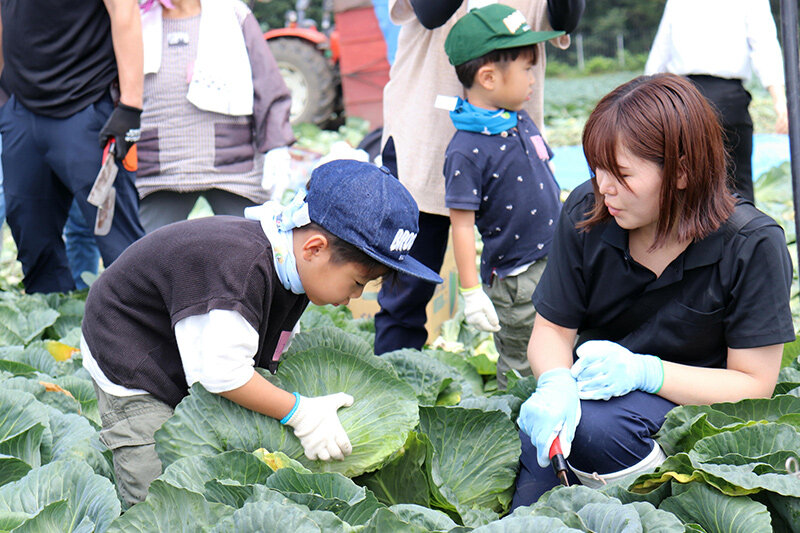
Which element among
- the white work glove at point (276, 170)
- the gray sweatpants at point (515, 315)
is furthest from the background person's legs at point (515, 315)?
the white work glove at point (276, 170)

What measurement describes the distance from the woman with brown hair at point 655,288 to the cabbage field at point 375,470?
89 millimetres

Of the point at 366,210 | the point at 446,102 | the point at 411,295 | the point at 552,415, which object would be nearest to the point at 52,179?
the point at 411,295

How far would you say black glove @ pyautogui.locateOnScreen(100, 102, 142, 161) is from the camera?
133 inches

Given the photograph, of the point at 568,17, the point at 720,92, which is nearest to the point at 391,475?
the point at 568,17

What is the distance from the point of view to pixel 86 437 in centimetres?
218

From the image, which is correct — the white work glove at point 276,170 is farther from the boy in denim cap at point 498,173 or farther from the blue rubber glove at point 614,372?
the blue rubber glove at point 614,372

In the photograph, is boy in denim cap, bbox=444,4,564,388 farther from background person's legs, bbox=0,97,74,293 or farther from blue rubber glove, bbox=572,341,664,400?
background person's legs, bbox=0,97,74,293

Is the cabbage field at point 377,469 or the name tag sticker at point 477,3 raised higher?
the name tag sticker at point 477,3

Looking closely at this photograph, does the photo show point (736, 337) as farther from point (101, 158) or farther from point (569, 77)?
point (569, 77)

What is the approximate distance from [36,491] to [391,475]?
778mm

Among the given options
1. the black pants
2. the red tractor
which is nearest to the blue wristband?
the black pants

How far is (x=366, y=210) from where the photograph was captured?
73.4 inches

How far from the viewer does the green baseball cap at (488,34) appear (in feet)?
9.21

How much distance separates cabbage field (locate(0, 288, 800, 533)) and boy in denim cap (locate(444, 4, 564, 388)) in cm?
61
